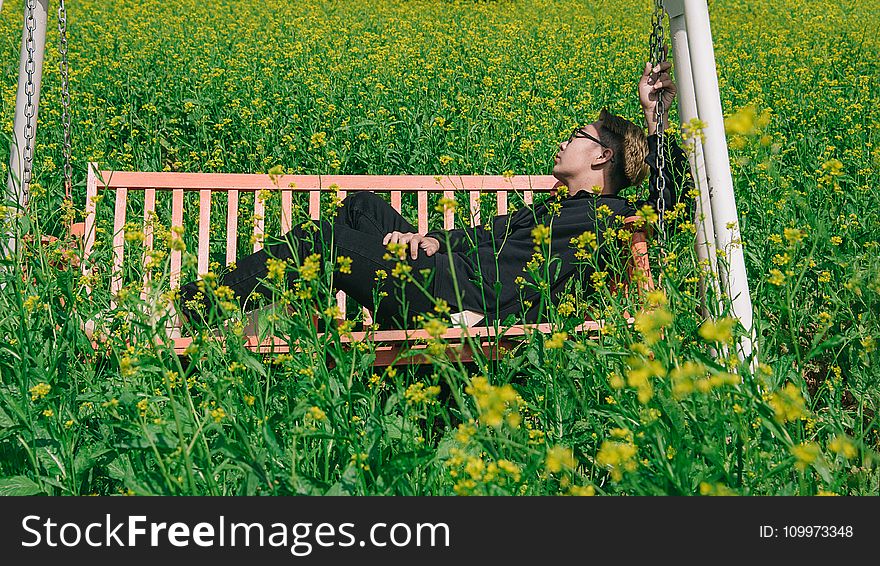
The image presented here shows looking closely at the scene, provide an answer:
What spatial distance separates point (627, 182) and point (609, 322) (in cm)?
107

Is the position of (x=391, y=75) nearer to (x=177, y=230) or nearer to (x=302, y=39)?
(x=302, y=39)

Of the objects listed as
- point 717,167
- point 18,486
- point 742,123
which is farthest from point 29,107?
point 742,123

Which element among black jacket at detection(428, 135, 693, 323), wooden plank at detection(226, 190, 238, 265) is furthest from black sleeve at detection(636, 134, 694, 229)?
wooden plank at detection(226, 190, 238, 265)

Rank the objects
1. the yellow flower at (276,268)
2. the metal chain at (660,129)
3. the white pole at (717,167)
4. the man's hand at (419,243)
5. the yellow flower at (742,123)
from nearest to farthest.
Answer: the yellow flower at (742,123) → the yellow flower at (276,268) → the white pole at (717,167) → the metal chain at (660,129) → the man's hand at (419,243)

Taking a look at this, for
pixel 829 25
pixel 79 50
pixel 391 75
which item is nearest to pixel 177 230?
pixel 391 75

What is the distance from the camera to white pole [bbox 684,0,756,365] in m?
2.36

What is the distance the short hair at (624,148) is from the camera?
3.28 meters

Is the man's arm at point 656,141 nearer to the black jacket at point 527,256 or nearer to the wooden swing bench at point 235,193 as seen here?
the black jacket at point 527,256

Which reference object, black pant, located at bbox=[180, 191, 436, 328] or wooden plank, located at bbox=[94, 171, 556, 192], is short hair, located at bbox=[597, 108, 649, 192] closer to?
wooden plank, located at bbox=[94, 171, 556, 192]

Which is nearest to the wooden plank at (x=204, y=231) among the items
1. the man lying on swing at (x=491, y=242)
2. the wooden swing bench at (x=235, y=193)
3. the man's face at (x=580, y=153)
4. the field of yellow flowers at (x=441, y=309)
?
the wooden swing bench at (x=235, y=193)

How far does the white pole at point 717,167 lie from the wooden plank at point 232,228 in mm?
1921

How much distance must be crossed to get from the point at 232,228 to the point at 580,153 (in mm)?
1450

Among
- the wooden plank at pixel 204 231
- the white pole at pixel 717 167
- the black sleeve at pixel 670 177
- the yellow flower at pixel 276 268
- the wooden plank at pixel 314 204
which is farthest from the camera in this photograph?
the wooden plank at pixel 314 204

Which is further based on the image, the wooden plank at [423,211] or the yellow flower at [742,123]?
the wooden plank at [423,211]
